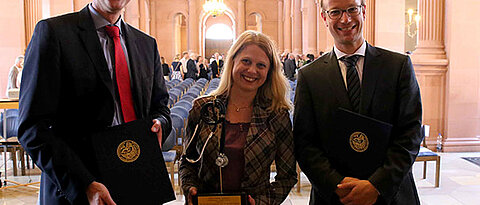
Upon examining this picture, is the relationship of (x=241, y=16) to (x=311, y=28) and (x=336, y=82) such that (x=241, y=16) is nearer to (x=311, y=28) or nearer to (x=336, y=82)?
(x=311, y=28)

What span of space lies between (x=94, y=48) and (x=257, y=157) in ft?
2.97

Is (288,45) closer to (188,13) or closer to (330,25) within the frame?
(188,13)

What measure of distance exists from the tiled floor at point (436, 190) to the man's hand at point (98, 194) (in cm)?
339

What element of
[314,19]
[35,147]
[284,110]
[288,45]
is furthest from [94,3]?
[288,45]

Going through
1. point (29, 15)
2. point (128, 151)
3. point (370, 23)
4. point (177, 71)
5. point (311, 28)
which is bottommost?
point (128, 151)

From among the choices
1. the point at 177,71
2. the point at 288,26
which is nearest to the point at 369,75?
the point at 177,71

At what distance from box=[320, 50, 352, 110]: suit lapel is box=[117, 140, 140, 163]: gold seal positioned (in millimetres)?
997

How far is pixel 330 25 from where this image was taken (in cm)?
208

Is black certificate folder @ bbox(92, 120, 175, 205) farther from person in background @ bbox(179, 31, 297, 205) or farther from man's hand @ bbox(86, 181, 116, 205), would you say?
person in background @ bbox(179, 31, 297, 205)

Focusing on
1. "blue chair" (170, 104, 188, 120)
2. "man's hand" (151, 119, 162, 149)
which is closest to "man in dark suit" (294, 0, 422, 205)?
"man's hand" (151, 119, 162, 149)

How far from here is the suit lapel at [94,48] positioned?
1673mm

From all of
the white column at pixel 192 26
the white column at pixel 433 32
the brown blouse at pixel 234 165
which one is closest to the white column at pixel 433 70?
the white column at pixel 433 32

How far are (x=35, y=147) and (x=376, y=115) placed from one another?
58.2 inches

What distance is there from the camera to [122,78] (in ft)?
5.81
